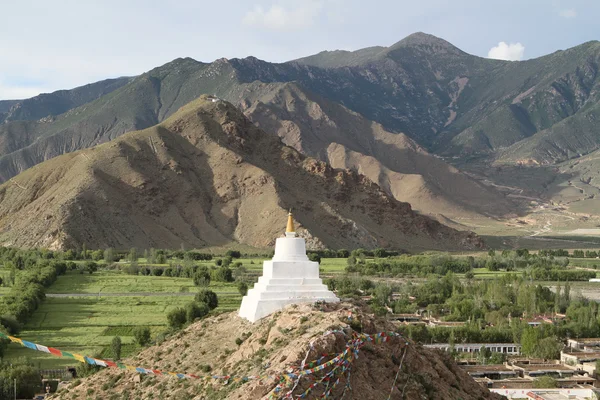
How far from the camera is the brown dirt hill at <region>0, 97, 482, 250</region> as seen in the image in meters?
127

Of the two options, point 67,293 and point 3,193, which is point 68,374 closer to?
point 67,293

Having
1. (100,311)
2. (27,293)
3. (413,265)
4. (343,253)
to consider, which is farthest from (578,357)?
(343,253)

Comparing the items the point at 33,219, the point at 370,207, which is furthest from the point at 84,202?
the point at 370,207

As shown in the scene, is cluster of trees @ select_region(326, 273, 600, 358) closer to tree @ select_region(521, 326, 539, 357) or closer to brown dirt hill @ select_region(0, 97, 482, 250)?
tree @ select_region(521, 326, 539, 357)

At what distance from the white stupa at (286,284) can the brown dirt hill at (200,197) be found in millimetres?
93120

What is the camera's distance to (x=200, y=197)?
470ft

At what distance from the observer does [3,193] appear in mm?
145625

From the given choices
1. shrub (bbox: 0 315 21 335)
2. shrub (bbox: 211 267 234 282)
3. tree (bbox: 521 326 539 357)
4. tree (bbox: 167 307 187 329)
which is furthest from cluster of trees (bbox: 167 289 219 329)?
shrub (bbox: 211 267 234 282)

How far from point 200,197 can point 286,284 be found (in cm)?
11491

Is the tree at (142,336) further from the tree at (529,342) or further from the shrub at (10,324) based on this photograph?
the tree at (529,342)

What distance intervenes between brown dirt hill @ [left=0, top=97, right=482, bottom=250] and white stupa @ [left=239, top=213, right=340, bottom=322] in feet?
306

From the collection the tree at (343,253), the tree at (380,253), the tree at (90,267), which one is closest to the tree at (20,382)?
the tree at (90,267)

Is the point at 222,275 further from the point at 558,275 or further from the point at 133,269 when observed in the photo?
the point at 558,275

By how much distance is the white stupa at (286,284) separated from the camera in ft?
95.7
